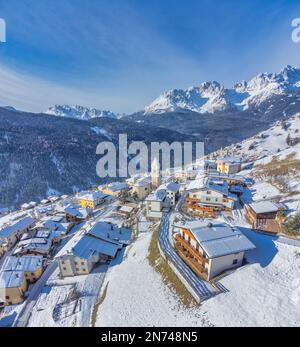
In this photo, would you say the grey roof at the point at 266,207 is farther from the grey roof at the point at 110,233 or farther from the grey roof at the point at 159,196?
the grey roof at the point at 110,233

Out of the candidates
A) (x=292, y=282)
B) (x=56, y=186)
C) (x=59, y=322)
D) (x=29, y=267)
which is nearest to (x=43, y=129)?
(x=56, y=186)

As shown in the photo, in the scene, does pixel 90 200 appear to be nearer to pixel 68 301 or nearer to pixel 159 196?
pixel 159 196

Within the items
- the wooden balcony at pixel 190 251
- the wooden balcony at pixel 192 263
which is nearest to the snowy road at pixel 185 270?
the wooden balcony at pixel 192 263

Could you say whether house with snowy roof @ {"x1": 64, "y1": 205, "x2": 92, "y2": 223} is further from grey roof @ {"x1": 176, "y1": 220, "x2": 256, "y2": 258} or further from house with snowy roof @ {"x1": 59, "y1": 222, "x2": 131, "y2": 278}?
grey roof @ {"x1": 176, "y1": 220, "x2": 256, "y2": 258}

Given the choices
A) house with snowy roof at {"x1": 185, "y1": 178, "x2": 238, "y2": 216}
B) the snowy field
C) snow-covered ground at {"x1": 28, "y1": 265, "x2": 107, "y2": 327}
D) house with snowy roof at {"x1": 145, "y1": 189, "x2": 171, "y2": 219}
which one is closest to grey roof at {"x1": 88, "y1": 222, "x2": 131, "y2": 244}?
snow-covered ground at {"x1": 28, "y1": 265, "x2": 107, "y2": 327}
